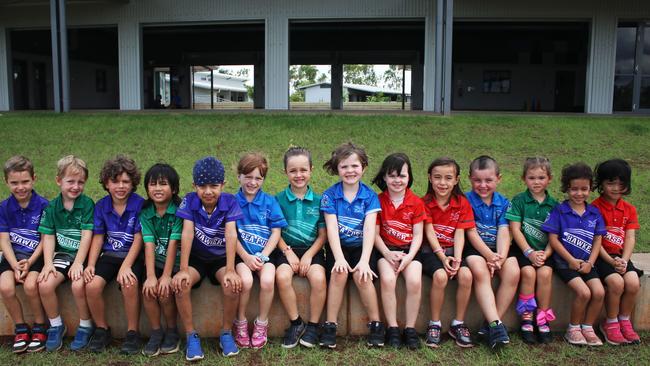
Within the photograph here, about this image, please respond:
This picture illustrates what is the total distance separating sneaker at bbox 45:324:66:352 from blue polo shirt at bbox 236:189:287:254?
4.16 ft

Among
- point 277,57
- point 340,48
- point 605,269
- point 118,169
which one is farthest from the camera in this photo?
point 340,48

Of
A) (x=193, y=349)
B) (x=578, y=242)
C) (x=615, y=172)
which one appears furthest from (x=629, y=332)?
(x=193, y=349)

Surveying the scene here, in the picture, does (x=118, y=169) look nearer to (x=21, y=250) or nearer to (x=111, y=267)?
(x=111, y=267)

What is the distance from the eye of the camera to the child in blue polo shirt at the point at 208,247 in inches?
130

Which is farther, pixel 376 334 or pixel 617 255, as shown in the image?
pixel 617 255

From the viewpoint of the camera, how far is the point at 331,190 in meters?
3.70

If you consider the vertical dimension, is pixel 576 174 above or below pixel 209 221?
above

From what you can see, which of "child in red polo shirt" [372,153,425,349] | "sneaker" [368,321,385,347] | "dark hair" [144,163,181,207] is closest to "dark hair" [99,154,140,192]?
"dark hair" [144,163,181,207]

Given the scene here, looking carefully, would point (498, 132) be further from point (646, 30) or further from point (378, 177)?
point (646, 30)

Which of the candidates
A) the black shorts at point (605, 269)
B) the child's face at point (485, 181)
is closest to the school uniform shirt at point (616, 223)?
the black shorts at point (605, 269)

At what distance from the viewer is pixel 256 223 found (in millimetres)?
3592

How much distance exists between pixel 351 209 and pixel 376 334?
2.70 feet

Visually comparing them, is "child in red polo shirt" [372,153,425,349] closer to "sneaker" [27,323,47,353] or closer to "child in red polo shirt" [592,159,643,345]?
"child in red polo shirt" [592,159,643,345]

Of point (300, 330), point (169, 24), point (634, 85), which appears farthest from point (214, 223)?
point (634, 85)
